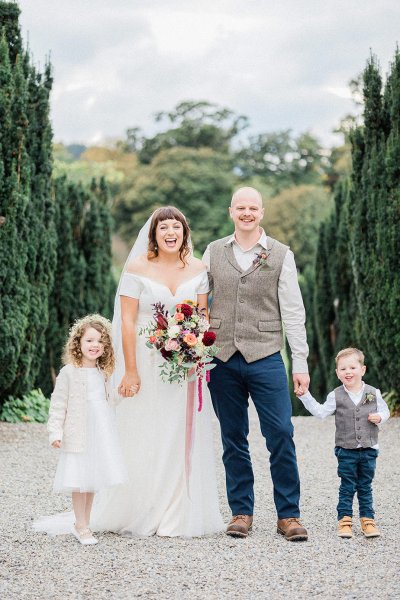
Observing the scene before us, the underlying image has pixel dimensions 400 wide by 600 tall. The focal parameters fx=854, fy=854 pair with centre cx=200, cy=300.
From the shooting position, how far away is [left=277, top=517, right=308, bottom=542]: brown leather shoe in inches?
193

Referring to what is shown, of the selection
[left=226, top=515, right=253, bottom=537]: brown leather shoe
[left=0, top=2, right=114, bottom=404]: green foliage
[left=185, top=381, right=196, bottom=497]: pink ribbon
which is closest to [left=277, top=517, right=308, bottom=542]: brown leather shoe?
[left=226, top=515, right=253, bottom=537]: brown leather shoe

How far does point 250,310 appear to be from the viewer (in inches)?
198

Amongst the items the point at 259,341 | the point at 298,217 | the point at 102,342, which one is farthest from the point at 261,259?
the point at 298,217

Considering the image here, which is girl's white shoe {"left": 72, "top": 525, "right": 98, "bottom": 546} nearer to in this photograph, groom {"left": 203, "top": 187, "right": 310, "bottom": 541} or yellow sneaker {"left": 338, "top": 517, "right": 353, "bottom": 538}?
groom {"left": 203, "top": 187, "right": 310, "bottom": 541}

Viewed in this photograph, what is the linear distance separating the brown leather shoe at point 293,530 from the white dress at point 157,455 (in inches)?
16.8

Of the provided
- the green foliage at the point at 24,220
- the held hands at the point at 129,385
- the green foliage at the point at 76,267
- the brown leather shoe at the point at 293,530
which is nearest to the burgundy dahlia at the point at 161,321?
the held hands at the point at 129,385

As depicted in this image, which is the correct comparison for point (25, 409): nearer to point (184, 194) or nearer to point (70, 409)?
point (70, 409)

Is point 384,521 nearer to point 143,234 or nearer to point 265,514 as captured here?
point 265,514

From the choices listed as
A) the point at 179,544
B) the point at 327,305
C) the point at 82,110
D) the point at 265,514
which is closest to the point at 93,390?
the point at 179,544

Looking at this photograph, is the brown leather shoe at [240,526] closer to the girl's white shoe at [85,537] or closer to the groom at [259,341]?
the groom at [259,341]

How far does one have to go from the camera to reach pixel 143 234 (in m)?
5.49

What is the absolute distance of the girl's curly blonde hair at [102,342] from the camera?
5.13 meters

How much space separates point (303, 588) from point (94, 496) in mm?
1723

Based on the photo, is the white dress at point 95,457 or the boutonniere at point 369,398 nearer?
the white dress at point 95,457
